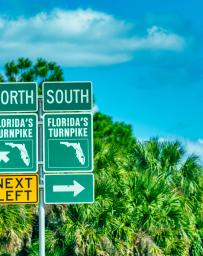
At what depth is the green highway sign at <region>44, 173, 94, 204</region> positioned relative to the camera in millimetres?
19266

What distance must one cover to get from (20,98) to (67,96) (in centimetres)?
98

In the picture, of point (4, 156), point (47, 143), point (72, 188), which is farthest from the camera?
point (4, 156)

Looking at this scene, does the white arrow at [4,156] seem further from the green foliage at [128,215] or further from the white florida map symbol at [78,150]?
the green foliage at [128,215]

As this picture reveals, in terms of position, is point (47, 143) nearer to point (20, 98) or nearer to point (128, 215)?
point (20, 98)

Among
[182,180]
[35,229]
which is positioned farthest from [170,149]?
[35,229]

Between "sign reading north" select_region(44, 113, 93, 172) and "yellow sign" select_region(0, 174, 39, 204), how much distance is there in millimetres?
435

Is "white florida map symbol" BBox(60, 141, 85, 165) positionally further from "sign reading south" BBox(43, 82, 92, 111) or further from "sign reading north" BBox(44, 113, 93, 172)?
"sign reading south" BBox(43, 82, 92, 111)

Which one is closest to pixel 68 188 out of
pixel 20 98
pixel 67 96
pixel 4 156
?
pixel 4 156

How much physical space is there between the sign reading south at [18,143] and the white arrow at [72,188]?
585 mm

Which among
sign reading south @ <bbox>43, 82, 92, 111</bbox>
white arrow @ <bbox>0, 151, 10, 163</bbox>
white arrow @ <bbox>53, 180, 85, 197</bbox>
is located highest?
sign reading south @ <bbox>43, 82, 92, 111</bbox>

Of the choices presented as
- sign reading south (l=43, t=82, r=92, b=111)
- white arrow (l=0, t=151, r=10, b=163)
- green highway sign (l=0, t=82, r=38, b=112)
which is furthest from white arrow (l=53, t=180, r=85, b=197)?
green highway sign (l=0, t=82, r=38, b=112)

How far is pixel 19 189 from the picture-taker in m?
19.4

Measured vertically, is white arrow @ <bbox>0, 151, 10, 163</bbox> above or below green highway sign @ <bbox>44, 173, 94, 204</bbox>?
above

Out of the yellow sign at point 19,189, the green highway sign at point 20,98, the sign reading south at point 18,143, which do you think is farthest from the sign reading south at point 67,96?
the yellow sign at point 19,189
